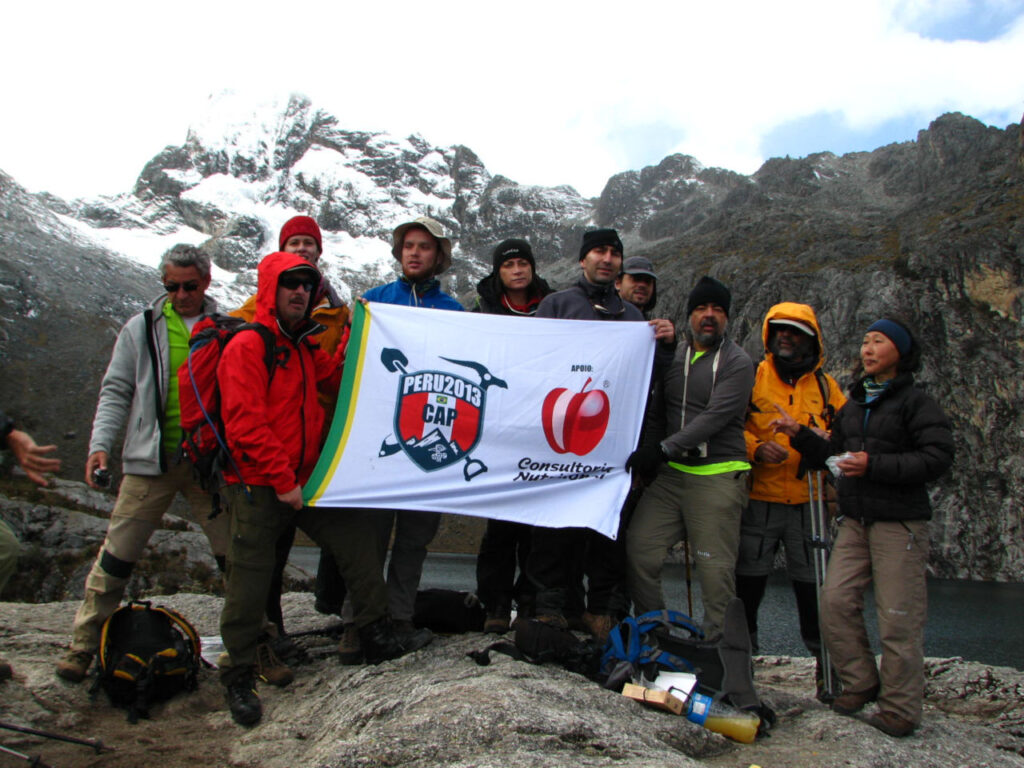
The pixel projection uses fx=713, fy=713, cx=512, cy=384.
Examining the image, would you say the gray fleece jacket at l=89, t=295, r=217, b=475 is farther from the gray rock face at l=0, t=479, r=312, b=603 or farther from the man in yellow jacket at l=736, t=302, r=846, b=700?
the gray rock face at l=0, t=479, r=312, b=603

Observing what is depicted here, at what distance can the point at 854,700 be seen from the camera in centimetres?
561

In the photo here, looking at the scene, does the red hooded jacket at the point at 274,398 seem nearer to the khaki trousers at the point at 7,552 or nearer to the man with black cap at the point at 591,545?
the khaki trousers at the point at 7,552

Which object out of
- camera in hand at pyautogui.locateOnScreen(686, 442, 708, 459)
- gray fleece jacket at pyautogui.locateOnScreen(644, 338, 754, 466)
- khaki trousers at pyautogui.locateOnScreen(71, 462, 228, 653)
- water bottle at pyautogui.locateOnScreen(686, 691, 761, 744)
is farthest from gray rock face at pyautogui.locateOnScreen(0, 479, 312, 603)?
water bottle at pyautogui.locateOnScreen(686, 691, 761, 744)

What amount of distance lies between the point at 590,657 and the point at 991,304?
10697 centimetres

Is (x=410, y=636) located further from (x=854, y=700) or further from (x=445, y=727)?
(x=854, y=700)

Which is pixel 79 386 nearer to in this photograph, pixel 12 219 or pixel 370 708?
pixel 12 219

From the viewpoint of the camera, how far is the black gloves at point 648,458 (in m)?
6.08

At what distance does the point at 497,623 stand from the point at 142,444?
340cm

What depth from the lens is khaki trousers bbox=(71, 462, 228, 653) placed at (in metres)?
5.50

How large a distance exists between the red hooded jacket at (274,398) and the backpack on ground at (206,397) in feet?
0.28

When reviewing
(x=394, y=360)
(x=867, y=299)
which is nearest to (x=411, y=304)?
(x=394, y=360)

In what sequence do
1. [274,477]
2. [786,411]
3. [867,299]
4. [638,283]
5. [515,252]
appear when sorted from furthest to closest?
[867,299], [638,283], [515,252], [786,411], [274,477]

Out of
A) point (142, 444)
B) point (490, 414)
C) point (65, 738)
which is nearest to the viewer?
point (65, 738)

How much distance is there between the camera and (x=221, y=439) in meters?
5.19
